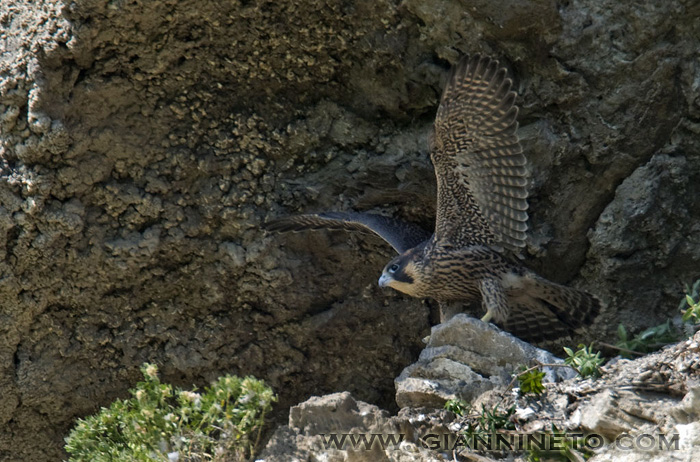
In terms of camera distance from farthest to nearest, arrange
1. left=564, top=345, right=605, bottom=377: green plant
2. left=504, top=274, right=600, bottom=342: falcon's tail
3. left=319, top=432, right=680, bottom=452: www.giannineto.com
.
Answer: left=504, top=274, right=600, bottom=342: falcon's tail < left=564, top=345, right=605, bottom=377: green plant < left=319, top=432, right=680, bottom=452: www.giannineto.com

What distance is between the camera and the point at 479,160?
4.96 meters

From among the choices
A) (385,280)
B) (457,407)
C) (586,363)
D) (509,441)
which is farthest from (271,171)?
(509,441)

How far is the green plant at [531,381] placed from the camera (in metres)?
3.85

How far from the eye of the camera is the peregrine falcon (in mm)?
4824

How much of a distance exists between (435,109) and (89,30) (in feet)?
6.20

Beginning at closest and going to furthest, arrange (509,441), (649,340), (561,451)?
1. (561,451)
2. (509,441)
3. (649,340)

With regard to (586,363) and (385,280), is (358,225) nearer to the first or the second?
(385,280)

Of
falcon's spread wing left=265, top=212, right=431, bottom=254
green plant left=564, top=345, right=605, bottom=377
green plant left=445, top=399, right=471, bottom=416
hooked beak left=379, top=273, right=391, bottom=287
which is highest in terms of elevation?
A: falcon's spread wing left=265, top=212, right=431, bottom=254

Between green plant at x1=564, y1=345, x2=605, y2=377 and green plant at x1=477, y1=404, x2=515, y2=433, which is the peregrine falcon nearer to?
green plant at x1=564, y1=345, x2=605, y2=377

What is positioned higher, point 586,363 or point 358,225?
point 358,225

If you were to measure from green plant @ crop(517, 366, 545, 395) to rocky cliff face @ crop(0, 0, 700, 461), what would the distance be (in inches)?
60.6

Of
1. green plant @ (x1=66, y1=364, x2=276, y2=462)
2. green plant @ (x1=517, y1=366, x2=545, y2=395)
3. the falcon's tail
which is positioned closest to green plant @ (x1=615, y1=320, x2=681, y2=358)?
the falcon's tail

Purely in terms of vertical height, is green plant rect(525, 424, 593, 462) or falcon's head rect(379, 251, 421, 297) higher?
falcon's head rect(379, 251, 421, 297)

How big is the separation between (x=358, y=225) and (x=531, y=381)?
1.75 metres
